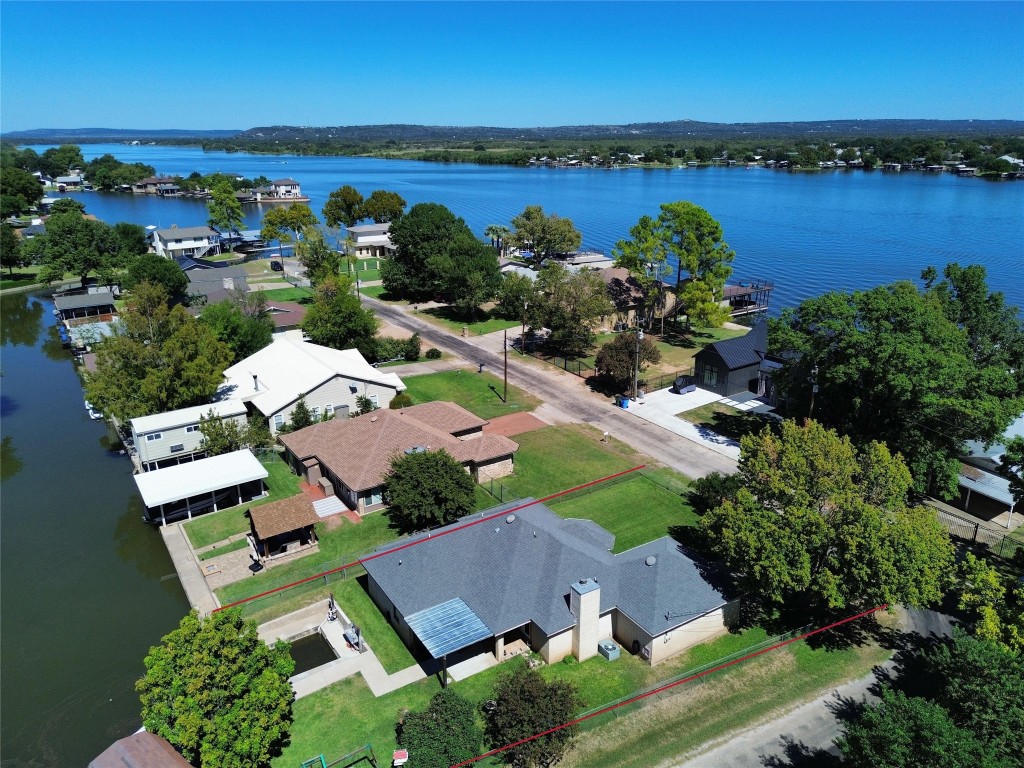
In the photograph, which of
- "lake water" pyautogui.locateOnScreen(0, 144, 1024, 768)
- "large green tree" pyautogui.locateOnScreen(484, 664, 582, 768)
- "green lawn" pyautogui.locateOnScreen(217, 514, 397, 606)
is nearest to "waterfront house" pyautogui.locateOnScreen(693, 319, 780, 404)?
"green lawn" pyautogui.locateOnScreen(217, 514, 397, 606)

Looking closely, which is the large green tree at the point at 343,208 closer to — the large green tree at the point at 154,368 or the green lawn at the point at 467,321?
the green lawn at the point at 467,321

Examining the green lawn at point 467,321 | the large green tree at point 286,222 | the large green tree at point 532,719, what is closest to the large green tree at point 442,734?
the large green tree at point 532,719

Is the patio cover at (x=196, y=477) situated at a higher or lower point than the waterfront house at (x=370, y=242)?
higher

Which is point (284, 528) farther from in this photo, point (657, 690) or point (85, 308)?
point (85, 308)

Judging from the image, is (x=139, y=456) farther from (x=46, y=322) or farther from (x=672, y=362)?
(x=46, y=322)

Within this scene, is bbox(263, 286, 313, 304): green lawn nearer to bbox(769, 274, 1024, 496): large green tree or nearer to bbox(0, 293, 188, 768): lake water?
bbox(0, 293, 188, 768): lake water

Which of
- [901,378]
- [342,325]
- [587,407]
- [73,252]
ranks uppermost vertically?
[901,378]

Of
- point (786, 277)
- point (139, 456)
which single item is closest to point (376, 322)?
point (139, 456)

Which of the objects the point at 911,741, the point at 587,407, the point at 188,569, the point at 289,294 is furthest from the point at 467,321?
the point at 911,741
